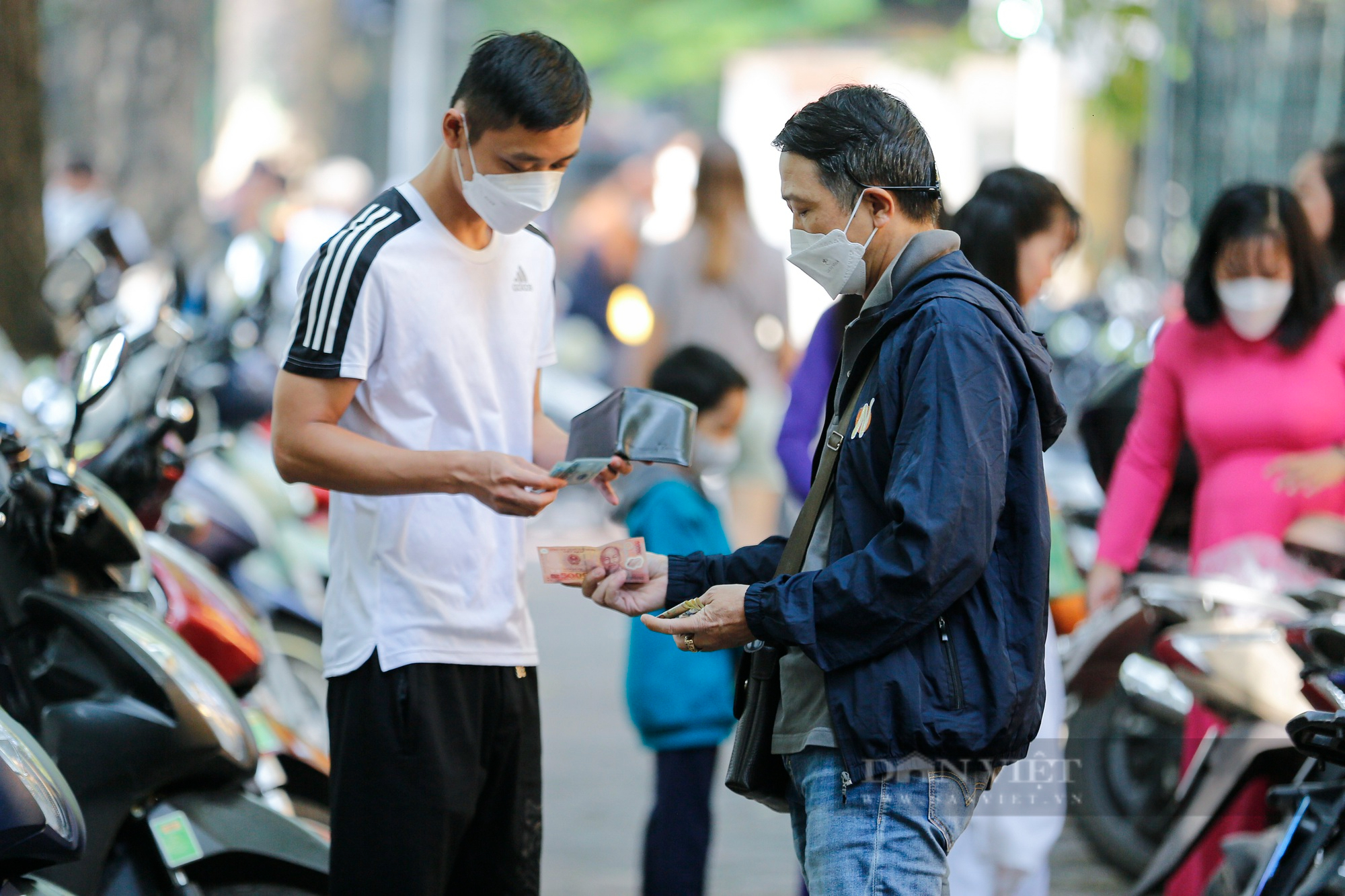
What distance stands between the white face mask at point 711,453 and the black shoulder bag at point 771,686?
1.59 meters

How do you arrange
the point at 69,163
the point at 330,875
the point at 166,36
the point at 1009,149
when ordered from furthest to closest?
the point at 1009,149 < the point at 166,36 < the point at 69,163 < the point at 330,875

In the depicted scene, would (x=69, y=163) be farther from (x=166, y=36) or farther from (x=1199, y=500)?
(x=1199, y=500)

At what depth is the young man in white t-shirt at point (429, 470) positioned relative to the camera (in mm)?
2895

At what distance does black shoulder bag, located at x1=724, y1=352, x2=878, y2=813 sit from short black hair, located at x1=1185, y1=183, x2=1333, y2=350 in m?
2.14

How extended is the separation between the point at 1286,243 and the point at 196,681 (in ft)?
9.77

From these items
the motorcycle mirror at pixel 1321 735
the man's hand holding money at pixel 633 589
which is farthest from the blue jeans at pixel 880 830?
the motorcycle mirror at pixel 1321 735

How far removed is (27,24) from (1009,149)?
573 inches

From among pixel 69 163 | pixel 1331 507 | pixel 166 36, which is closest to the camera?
pixel 1331 507

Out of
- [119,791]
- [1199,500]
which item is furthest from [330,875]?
[1199,500]

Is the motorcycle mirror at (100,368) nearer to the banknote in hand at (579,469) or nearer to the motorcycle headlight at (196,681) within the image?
the motorcycle headlight at (196,681)

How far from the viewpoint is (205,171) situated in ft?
70.9

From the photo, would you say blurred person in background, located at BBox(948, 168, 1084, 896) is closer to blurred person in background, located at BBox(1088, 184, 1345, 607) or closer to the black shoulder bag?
blurred person in background, located at BBox(1088, 184, 1345, 607)

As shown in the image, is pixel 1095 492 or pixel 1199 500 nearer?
pixel 1199 500

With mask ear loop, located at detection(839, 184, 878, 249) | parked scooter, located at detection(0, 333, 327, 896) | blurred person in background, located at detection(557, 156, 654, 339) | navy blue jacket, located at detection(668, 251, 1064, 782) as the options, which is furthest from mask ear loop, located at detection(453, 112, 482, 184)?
blurred person in background, located at detection(557, 156, 654, 339)
